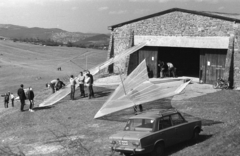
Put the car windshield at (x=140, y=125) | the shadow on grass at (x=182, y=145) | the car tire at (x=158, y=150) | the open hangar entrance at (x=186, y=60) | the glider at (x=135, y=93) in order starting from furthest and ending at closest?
the open hangar entrance at (x=186, y=60), the glider at (x=135, y=93), the shadow on grass at (x=182, y=145), the car windshield at (x=140, y=125), the car tire at (x=158, y=150)

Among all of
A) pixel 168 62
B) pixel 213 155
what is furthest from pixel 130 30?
pixel 213 155

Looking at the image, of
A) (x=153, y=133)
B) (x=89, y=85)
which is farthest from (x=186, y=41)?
(x=153, y=133)

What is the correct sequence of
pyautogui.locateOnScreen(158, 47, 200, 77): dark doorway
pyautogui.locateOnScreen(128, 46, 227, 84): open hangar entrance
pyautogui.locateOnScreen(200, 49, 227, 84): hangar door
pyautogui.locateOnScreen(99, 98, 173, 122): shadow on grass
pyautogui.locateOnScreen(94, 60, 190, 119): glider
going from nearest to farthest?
pyautogui.locateOnScreen(94, 60, 190, 119): glider < pyautogui.locateOnScreen(99, 98, 173, 122): shadow on grass < pyautogui.locateOnScreen(200, 49, 227, 84): hangar door < pyautogui.locateOnScreen(128, 46, 227, 84): open hangar entrance < pyautogui.locateOnScreen(158, 47, 200, 77): dark doorway

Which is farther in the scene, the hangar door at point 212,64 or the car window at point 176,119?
the hangar door at point 212,64

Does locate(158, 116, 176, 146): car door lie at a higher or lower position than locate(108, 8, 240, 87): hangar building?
lower

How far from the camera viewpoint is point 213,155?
1142 centimetres

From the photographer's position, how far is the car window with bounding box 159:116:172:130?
12643 mm

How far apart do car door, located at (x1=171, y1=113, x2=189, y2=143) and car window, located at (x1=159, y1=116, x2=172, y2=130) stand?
18 cm

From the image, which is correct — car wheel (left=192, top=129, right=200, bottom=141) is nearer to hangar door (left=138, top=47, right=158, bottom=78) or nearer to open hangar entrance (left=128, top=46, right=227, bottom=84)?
open hangar entrance (left=128, top=46, right=227, bottom=84)

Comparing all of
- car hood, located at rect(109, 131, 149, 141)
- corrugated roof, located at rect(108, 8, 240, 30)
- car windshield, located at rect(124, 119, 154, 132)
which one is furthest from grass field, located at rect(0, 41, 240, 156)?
corrugated roof, located at rect(108, 8, 240, 30)

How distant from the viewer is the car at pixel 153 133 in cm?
1182

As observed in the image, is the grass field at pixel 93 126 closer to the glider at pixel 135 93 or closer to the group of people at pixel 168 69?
the glider at pixel 135 93

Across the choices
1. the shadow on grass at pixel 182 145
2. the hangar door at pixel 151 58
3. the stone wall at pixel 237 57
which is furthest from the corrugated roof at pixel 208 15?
the shadow on grass at pixel 182 145

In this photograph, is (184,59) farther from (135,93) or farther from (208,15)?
(135,93)
